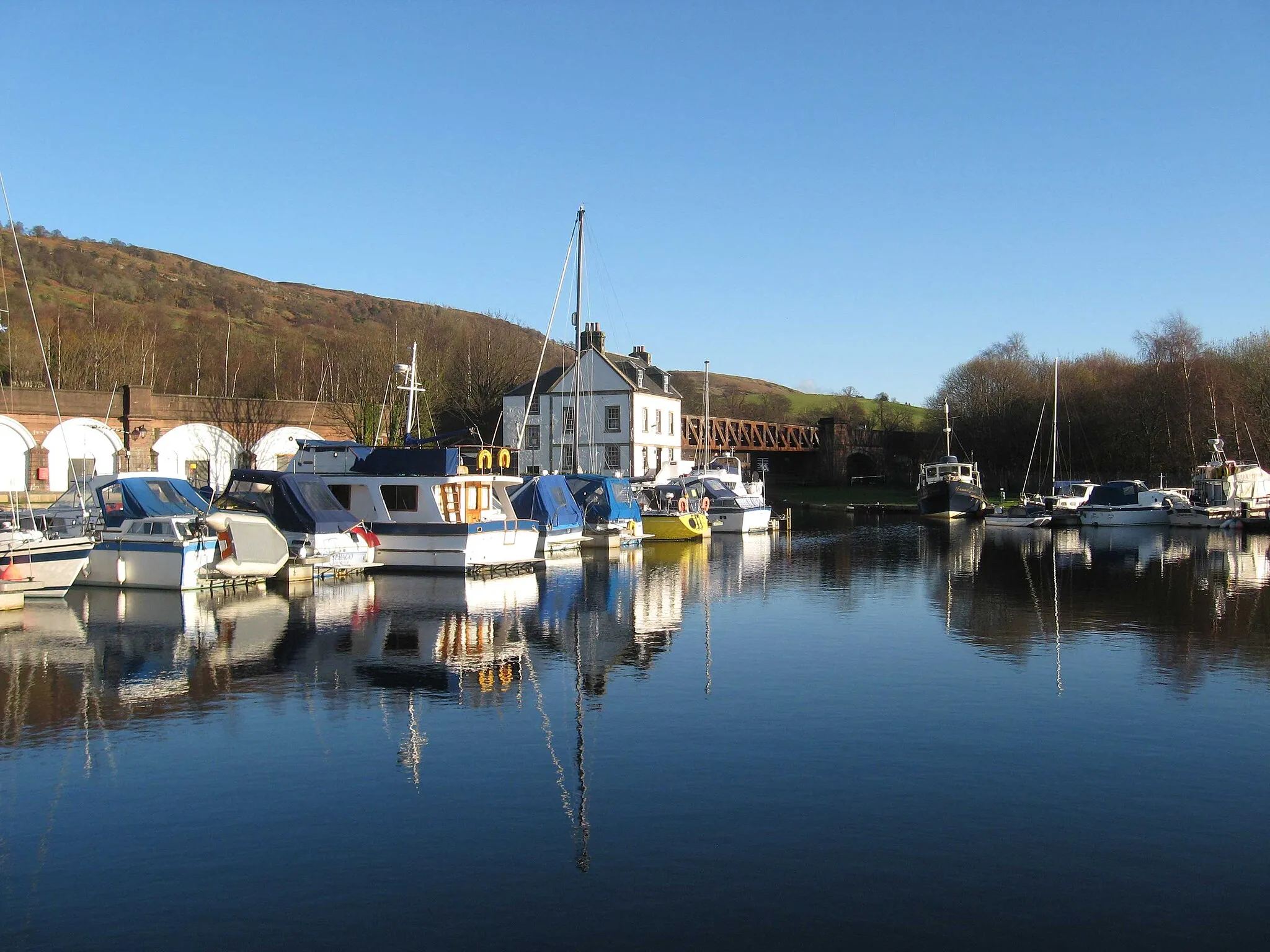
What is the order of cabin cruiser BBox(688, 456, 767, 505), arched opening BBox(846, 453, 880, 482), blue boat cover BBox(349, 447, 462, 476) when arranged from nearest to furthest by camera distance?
blue boat cover BBox(349, 447, 462, 476) → cabin cruiser BBox(688, 456, 767, 505) → arched opening BBox(846, 453, 880, 482)

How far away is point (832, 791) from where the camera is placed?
11.0 meters

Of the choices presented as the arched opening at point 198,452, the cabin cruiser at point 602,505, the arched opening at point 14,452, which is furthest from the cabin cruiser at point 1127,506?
the arched opening at point 14,452

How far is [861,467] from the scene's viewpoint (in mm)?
103625

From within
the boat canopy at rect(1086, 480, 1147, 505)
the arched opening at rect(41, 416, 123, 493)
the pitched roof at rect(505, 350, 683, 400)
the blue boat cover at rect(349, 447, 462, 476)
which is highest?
the pitched roof at rect(505, 350, 683, 400)

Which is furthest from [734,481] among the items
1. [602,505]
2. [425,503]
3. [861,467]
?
[861,467]

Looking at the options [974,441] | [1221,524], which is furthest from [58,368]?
[974,441]

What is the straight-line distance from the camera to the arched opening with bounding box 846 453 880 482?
98812mm

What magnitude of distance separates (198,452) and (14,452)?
8838 millimetres

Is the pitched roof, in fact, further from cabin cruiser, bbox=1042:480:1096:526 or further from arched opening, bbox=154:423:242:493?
cabin cruiser, bbox=1042:480:1096:526

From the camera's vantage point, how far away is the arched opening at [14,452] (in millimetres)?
42562

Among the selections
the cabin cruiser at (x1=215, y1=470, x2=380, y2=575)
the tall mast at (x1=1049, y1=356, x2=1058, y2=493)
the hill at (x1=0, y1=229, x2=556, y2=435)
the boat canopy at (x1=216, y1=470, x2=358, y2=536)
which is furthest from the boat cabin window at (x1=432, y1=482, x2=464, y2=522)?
the tall mast at (x1=1049, y1=356, x2=1058, y2=493)

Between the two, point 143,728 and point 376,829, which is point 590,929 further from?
point 143,728

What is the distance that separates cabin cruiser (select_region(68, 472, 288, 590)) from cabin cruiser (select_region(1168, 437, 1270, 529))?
48.7 m

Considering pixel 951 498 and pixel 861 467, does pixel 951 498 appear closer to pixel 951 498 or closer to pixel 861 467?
pixel 951 498
